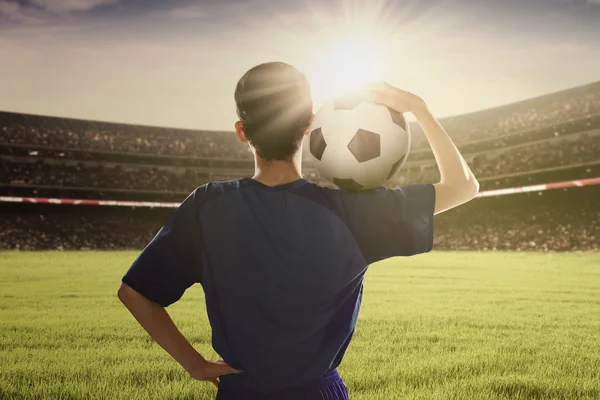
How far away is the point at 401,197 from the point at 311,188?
0.28 m

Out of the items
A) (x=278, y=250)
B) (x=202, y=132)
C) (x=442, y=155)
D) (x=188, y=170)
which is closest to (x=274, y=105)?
(x=278, y=250)

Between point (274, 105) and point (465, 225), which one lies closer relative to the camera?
point (274, 105)

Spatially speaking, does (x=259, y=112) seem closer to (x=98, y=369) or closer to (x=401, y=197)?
(x=401, y=197)

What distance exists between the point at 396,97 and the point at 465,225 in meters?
31.7

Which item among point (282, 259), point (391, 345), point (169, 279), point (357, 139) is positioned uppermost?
point (357, 139)

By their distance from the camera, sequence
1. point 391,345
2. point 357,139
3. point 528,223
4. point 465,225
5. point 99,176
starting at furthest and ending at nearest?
1. point 99,176
2. point 465,225
3. point 528,223
4. point 391,345
5. point 357,139

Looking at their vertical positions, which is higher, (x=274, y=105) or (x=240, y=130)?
(x=274, y=105)

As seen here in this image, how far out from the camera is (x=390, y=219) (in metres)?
1.80

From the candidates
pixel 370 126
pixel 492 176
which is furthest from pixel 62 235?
pixel 370 126

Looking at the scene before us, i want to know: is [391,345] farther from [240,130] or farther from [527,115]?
[527,115]

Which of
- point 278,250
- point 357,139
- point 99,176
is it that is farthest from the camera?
point 99,176

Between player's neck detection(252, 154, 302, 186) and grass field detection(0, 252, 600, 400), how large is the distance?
276cm

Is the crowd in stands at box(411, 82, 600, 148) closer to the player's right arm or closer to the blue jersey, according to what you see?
the player's right arm

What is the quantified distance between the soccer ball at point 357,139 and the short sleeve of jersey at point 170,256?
0.54 metres
